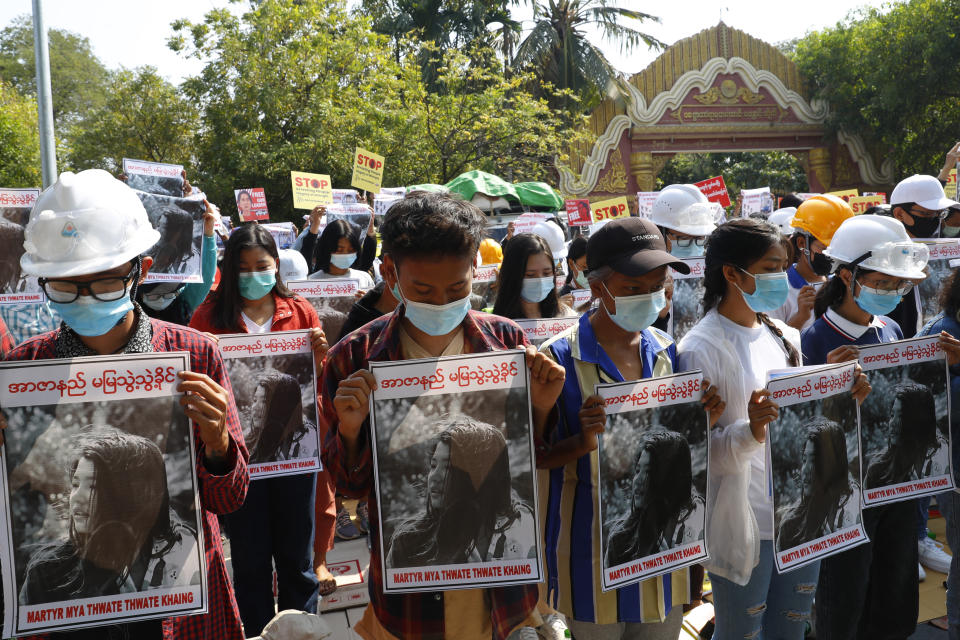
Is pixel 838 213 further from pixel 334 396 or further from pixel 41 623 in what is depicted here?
pixel 41 623

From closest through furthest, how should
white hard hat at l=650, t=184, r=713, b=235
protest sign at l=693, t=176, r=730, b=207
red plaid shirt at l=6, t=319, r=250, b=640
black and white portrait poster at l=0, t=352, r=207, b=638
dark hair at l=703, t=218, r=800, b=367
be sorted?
1. black and white portrait poster at l=0, t=352, r=207, b=638
2. red plaid shirt at l=6, t=319, r=250, b=640
3. dark hair at l=703, t=218, r=800, b=367
4. white hard hat at l=650, t=184, r=713, b=235
5. protest sign at l=693, t=176, r=730, b=207

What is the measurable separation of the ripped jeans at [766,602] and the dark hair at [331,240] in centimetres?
391

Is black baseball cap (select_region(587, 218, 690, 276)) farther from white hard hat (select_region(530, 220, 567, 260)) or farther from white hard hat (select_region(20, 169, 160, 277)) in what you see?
white hard hat (select_region(530, 220, 567, 260))

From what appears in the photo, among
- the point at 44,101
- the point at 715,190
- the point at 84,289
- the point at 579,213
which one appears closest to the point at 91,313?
the point at 84,289

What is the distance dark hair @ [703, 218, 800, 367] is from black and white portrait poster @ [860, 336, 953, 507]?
350 mm

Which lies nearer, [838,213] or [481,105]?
[838,213]

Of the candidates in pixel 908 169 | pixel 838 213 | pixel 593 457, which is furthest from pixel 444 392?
pixel 908 169

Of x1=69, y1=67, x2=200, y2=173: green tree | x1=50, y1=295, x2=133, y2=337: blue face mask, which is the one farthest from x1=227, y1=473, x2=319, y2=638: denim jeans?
x1=69, y1=67, x2=200, y2=173: green tree

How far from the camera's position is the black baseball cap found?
2.29 metres

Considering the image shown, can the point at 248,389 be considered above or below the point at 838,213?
below

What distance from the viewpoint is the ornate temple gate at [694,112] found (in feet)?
88.7

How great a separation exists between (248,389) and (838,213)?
152 inches

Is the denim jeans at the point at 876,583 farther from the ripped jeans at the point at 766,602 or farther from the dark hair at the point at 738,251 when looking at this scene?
the dark hair at the point at 738,251

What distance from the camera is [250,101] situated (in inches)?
723
